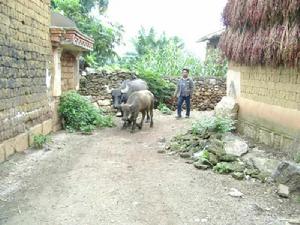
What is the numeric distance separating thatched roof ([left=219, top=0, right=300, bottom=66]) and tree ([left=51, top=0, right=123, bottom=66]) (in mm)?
7842

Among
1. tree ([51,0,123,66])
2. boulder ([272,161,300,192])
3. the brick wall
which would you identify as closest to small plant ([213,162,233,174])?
boulder ([272,161,300,192])

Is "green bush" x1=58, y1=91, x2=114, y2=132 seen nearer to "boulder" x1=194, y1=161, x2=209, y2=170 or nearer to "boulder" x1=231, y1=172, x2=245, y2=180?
"boulder" x1=194, y1=161, x2=209, y2=170

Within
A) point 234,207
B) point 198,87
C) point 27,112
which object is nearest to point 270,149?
point 234,207

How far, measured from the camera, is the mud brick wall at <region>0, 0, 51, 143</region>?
719 centimetres

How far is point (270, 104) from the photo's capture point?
8.51m

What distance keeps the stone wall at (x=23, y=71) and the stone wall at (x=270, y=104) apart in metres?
4.83

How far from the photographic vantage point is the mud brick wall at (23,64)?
23.6 ft

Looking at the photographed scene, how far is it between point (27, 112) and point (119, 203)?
4.00 metres

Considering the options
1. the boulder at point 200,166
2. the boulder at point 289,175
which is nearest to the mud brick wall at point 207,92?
the boulder at point 200,166

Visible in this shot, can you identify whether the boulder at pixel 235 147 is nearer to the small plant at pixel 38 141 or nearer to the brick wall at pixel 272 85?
the brick wall at pixel 272 85

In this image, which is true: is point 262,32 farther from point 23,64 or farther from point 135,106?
point 23,64

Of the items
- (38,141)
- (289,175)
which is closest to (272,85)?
(289,175)

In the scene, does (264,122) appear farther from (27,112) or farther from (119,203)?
(27,112)

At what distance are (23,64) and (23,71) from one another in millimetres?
141
